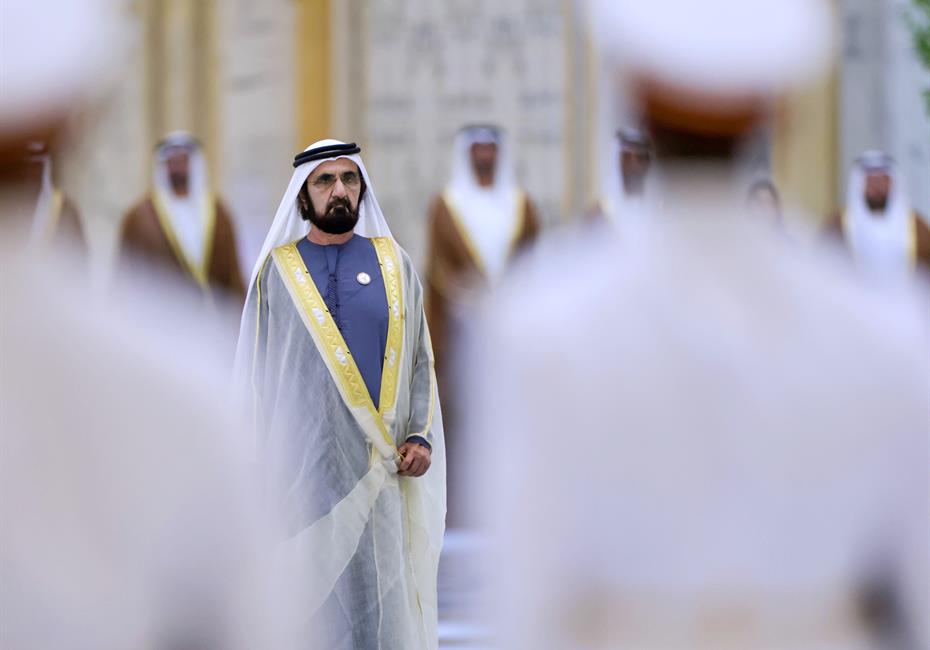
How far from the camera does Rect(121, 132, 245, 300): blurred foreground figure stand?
8664 mm

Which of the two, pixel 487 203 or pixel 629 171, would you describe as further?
pixel 487 203

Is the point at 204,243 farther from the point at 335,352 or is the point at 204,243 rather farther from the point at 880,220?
the point at 335,352

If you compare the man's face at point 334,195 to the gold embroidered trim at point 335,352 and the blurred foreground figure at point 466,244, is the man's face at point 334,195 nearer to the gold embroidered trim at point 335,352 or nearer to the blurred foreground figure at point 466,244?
the gold embroidered trim at point 335,352

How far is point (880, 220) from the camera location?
9141 millimetres

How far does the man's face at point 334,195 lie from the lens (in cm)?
419

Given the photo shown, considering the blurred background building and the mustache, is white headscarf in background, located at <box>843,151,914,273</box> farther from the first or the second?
the mustache

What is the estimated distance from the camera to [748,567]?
1.39m

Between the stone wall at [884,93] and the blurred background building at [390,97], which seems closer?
the stone wall at [884,93]

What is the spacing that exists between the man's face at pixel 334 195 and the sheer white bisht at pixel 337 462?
137 millimetres

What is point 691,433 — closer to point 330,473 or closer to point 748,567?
point 748,567

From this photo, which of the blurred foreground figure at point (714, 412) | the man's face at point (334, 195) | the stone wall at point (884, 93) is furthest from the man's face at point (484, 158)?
the blurred foreground figure at point (714, 412)

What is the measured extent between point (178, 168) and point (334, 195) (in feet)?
17.0

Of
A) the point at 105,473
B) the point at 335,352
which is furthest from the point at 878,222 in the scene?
the point at 105,473

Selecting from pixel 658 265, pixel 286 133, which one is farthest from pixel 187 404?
pixel 286 133
